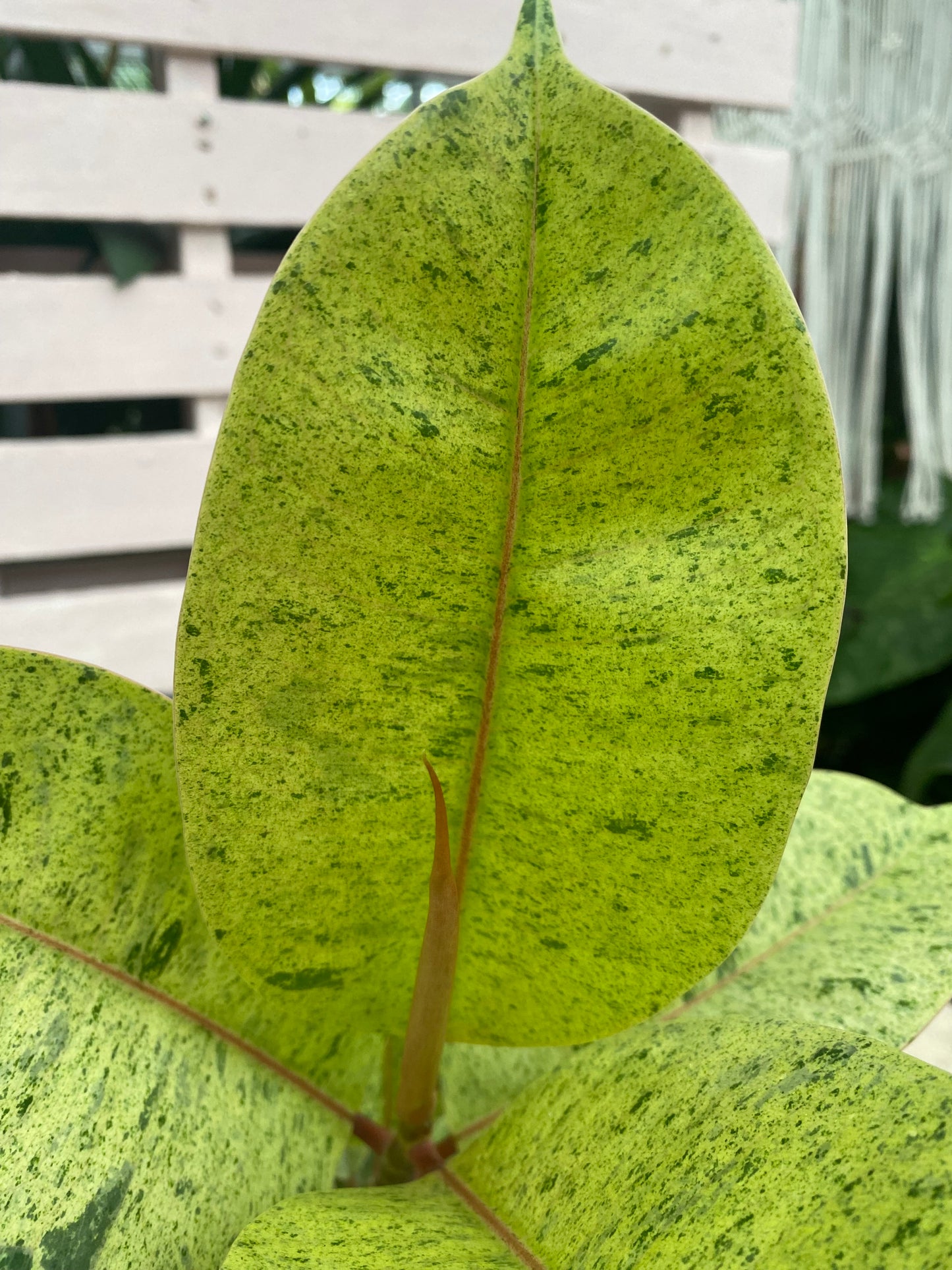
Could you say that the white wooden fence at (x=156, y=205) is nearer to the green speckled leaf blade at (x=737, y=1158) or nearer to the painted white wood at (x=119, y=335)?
the painted white wood at (x=119, y=335)

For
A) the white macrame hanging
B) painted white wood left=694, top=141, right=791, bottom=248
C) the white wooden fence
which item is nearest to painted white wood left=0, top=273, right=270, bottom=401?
the white wooden fence

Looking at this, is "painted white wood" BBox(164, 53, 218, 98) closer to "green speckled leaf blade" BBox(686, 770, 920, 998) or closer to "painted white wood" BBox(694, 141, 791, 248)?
"painted white wood" BBox(694, 141, 791, 248)

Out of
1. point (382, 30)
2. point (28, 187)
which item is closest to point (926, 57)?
point (382, 30)

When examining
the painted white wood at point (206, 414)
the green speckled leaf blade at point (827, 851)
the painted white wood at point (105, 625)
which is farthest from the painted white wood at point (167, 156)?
the green speckled leaf blade at point (827, 851)

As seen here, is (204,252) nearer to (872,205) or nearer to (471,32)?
(471,32)

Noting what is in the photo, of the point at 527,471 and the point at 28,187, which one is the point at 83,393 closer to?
the point at 28,187

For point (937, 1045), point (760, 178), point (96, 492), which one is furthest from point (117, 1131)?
point (760, 178)
